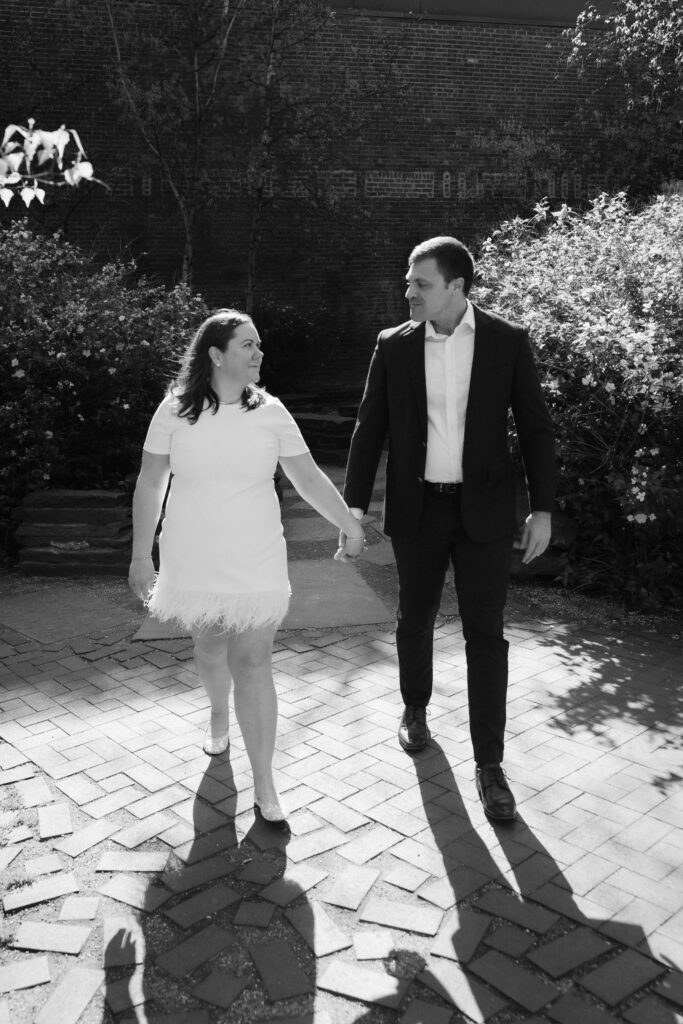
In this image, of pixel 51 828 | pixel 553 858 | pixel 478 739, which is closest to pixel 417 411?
pixel 478 739

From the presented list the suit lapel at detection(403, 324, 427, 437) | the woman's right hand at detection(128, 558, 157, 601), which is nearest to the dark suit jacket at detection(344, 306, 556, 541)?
the suit lapel at detection(403, 324, 427, 437)

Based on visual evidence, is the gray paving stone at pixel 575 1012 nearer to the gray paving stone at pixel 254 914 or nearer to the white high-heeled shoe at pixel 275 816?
the gray paving stone at pixel 254 914

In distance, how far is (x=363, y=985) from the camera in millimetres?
2576

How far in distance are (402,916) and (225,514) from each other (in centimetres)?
139

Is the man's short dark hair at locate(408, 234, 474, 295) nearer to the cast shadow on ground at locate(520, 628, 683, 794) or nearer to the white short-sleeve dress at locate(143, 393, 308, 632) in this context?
the white short-sleeve dress at locate(143, 393, 308, 632)

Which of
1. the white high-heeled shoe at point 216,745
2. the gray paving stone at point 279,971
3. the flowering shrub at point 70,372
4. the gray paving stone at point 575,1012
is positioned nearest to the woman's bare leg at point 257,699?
the white high-heeled shoe at point 216,745

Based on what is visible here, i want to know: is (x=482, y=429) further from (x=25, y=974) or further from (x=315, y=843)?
(x=25, y=974)

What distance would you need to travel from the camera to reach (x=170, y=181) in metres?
13.9

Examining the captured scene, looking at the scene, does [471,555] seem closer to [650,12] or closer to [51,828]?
[51,828]

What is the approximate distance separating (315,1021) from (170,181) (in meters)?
13.3

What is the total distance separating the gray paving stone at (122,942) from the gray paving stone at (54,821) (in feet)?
1.88

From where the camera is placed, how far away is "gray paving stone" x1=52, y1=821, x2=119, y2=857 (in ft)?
10.7

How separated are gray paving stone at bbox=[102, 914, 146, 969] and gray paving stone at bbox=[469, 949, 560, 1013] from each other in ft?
3.12

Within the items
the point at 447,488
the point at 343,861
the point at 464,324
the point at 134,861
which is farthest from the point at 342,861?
the point at 464,324
